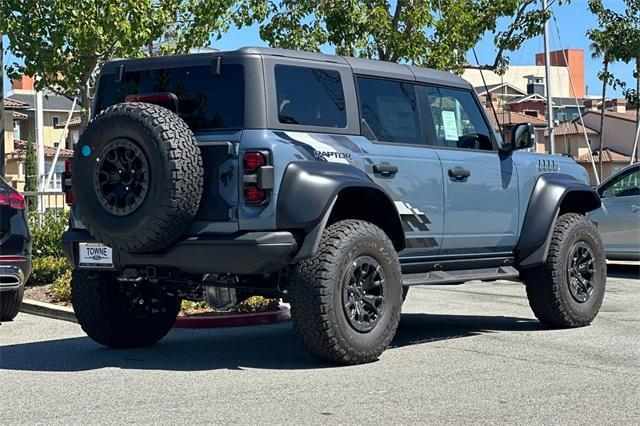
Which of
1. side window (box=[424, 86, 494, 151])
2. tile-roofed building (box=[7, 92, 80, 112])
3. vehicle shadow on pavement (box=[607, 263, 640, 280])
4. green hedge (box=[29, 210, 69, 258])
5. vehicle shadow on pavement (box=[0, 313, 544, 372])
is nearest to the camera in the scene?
vehicle shadow on pavement (box=[0, 313, 544, 372])

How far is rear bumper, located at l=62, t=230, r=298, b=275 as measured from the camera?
7.38 metres

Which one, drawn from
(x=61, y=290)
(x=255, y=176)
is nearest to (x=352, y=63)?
(x=255, y=176)

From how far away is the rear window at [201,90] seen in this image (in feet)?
25.5

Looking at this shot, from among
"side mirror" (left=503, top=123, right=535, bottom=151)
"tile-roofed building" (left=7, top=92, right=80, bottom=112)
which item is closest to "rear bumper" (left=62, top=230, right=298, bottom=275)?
"side mirror" (left=503, top=123, right=535, bottom=151)

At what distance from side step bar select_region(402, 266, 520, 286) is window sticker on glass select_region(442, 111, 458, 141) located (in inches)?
45.1

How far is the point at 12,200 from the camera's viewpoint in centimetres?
1032

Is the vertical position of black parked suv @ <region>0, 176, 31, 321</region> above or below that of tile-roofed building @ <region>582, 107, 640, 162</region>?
below

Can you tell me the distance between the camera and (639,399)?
675 cm

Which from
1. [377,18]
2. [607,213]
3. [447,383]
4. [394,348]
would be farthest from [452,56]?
[447,383]

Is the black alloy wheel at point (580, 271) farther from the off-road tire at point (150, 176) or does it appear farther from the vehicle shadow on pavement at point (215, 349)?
the off-road tire at point (150, 176)

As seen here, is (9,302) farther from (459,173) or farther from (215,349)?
(459,173)

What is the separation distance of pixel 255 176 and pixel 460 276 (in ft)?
8.23

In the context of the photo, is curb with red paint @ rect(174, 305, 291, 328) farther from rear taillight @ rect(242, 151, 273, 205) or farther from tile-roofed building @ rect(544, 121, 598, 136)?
tile-roofed building @ rect(544, 121, 598, 136)

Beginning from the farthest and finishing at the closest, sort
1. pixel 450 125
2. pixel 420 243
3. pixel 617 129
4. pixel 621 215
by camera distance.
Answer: pixel 617 129
pixel 621 215
pixel 450 125
pixel 420 243
